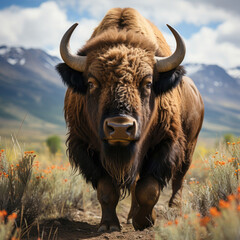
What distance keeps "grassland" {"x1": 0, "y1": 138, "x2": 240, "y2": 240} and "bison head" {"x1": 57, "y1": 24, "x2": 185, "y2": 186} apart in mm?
934

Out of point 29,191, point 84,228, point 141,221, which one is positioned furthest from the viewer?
point 29,191

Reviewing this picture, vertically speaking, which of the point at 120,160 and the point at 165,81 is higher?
the point at 165,81

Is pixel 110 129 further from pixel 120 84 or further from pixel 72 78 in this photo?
pixel 72 78

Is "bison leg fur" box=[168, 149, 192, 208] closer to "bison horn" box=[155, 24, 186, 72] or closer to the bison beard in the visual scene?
the bison beard

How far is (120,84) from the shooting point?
11.9 feet

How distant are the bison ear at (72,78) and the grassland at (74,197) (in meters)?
1.15

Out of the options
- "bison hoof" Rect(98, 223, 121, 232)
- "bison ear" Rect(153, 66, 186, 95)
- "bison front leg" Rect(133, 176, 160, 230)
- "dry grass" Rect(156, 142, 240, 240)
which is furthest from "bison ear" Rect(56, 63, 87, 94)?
"dry grass" Rect(156, 142, 240, 240)

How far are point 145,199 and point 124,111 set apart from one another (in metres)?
1.37

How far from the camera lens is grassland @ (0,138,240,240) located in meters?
2.43

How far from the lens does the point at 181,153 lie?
4738 millimetres

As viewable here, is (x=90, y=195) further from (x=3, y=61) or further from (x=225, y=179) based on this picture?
(x=3, y=61)

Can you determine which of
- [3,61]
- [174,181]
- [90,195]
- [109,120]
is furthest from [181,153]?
[3,61]

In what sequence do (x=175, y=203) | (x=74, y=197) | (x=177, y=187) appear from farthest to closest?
(x=74, y=197)
(x=177, y=187)
(x=175, y=203)

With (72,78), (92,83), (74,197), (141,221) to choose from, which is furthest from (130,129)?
(74,197)
